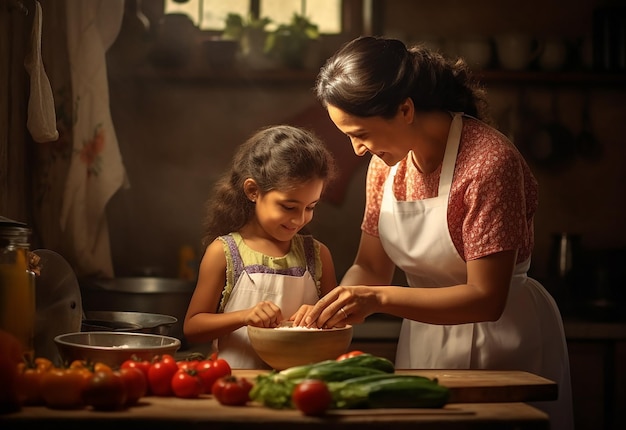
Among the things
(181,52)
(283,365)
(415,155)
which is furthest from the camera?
(181,52)

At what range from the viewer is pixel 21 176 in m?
2.65

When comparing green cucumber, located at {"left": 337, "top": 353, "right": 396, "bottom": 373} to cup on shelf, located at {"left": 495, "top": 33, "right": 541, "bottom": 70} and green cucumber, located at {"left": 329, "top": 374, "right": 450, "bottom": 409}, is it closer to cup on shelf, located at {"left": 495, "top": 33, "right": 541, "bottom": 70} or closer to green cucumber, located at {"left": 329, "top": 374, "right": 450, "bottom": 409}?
green cucumber, located at {"left": 329, "top": 374, "right": 450, "bottom": 409}

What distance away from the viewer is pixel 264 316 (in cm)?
180

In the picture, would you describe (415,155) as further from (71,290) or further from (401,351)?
(71,290)

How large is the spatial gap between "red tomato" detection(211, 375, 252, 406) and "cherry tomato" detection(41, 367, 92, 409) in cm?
21

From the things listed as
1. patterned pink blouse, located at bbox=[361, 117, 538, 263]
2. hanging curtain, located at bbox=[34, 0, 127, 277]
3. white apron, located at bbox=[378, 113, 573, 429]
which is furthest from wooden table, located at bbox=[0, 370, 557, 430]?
hanging curtain, located at bbox=[34, 0, 127, 277]

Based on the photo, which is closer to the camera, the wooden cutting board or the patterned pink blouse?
the wooden cutting board

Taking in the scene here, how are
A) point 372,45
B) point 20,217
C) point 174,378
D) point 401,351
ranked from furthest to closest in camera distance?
point 20,217
point 401,351
point 372,45
point 174,378

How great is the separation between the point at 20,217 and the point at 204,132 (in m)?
1.40

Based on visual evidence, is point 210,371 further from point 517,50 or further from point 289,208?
point 517,50

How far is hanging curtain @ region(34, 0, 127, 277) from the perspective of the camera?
9.05ft

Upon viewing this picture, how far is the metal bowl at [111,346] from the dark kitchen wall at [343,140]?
2104mm

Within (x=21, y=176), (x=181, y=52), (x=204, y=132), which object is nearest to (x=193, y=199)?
(x=204, y=132)

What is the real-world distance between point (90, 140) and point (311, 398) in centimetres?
181
